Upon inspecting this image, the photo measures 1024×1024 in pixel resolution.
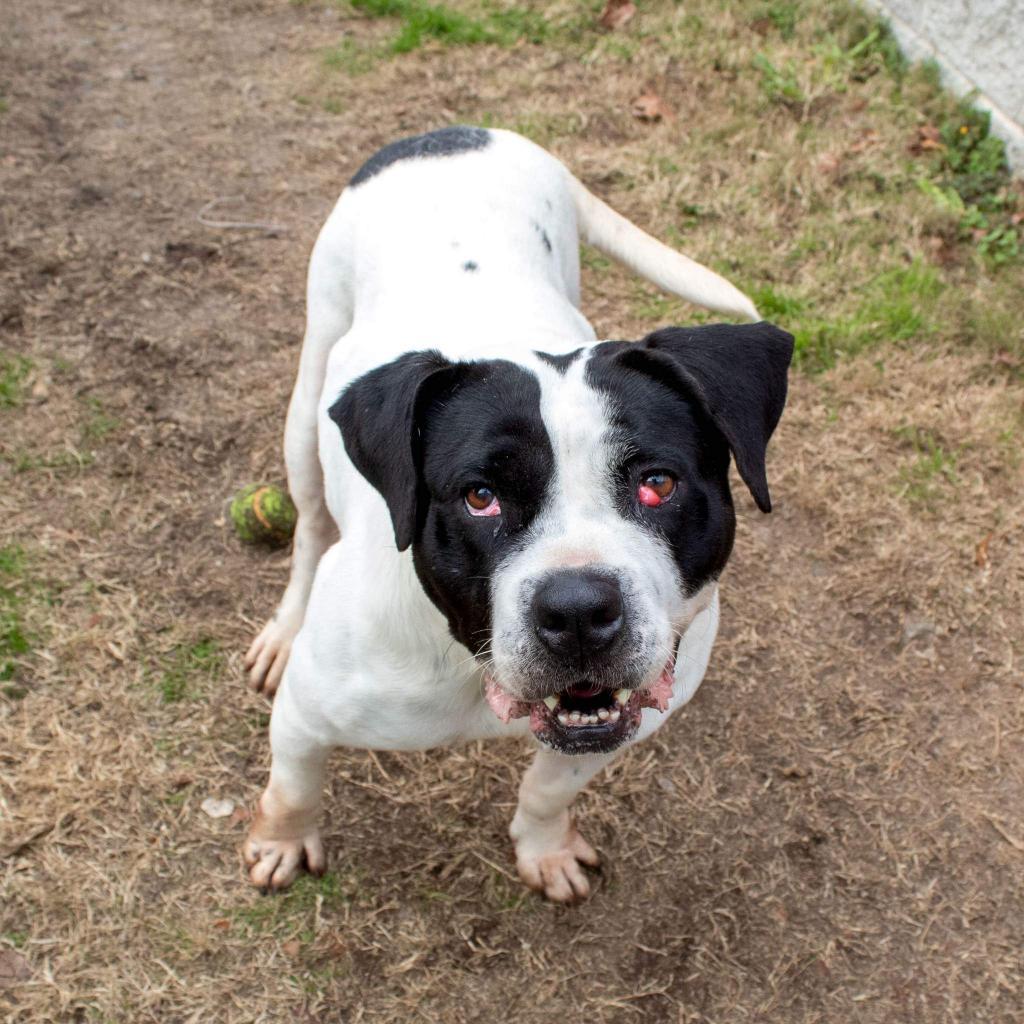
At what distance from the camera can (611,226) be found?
164 inches

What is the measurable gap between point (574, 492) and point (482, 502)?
7.8 inches

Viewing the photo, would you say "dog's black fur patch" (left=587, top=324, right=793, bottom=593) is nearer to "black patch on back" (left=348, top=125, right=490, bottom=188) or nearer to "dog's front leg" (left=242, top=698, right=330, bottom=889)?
"dog's front leg" (left=242, top=698, right=330, bottom=889)

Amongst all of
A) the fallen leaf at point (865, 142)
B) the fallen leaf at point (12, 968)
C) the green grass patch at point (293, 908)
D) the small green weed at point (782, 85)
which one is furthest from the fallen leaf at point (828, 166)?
the fallen leaf at point (12, 968)

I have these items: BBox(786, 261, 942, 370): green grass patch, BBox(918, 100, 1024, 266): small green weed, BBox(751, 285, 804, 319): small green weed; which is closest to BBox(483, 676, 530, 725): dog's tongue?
BBox(786, 261, 942, 370): green grass patch

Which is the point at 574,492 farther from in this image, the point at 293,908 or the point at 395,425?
the point at 293,908

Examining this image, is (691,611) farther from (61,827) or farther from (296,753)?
(61,827)

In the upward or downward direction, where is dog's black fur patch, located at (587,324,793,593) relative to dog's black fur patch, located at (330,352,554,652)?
upward

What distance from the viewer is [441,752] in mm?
3826

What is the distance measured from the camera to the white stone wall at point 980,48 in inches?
233

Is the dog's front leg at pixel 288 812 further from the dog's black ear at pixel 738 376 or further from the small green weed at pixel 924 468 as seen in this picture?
the small green weed at pixel 924 468

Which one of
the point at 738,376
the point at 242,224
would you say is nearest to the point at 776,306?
the point at 242,224

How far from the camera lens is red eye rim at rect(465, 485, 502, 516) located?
7.77 ft

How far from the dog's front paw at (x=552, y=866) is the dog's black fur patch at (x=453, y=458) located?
3.91 feet

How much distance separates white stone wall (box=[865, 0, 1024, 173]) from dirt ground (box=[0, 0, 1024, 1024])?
1007 millimetres
